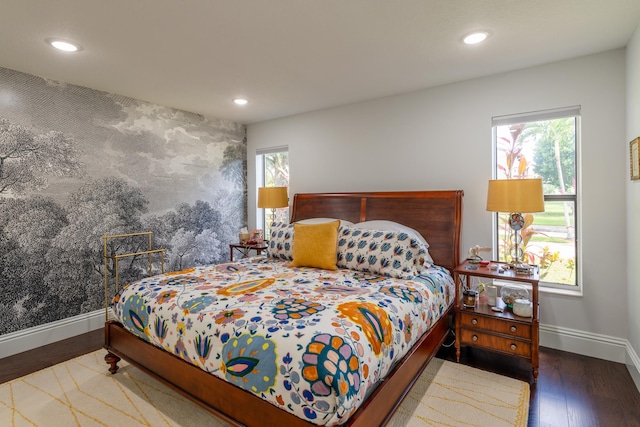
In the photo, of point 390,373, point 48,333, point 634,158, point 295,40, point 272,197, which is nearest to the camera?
point 390,373

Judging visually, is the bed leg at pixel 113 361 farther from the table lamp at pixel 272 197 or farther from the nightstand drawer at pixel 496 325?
the nightstand drawer at pixel 496 325

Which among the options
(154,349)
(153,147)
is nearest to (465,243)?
(154,349)

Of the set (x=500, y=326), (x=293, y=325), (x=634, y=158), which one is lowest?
(x=500, y=326)

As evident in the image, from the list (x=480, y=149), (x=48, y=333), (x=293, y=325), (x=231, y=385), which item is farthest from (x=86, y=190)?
(x=480, y=149)

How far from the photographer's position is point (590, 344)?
2.68 meters

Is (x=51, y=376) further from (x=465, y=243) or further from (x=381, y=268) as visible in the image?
(x=465, y=243)

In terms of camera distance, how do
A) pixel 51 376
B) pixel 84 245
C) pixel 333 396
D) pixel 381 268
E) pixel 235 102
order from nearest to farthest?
pixel 333 396 → pixel 51 376 → pixel 381 268 → pixel 84 245 → pixel 235 102

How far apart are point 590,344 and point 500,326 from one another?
34.6 inches

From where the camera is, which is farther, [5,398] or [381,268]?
[381,268]

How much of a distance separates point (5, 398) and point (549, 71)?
4.79 m

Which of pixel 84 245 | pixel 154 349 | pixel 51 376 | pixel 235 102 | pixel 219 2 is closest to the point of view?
pixel 219 2

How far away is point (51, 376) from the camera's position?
97.4 inches

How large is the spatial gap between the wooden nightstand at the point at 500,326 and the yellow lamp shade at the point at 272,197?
2323 millimetres

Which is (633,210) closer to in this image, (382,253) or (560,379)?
(560,379)
